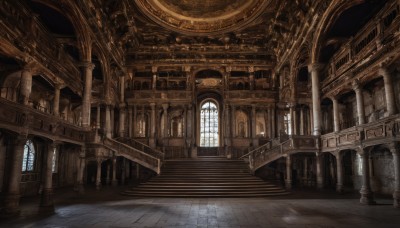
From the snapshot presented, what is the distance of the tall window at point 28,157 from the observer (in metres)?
19.0

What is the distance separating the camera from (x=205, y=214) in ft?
36.8

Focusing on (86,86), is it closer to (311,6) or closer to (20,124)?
(20,124)

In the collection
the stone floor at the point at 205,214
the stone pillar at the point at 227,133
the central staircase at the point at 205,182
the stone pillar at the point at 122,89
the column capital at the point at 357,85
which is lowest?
the stone floor at the point at 205,214

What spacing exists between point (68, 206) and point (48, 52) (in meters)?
8.87

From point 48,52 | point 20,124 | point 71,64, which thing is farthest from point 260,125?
point 20,124

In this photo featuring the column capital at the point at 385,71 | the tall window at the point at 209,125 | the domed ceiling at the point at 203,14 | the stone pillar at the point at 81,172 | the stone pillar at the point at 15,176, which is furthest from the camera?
the tall window at the point at 209,125

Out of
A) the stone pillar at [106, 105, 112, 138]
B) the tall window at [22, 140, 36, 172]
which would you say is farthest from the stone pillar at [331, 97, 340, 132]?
the tall window at [22, 140, 36, 172]

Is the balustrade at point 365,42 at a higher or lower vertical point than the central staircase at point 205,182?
higher

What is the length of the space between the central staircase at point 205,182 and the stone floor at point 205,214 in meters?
2.31

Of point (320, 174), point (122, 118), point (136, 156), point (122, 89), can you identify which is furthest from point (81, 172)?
point (320, 174)

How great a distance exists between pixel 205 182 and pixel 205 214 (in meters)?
7.25

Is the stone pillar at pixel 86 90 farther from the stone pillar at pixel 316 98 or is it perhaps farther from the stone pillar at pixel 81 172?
the stone pillar at pixel 316 98

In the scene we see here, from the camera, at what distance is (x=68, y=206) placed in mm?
13406

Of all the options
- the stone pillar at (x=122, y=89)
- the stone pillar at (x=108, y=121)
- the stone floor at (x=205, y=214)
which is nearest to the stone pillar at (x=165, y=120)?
the stone pillar at (x=122, y=89)
